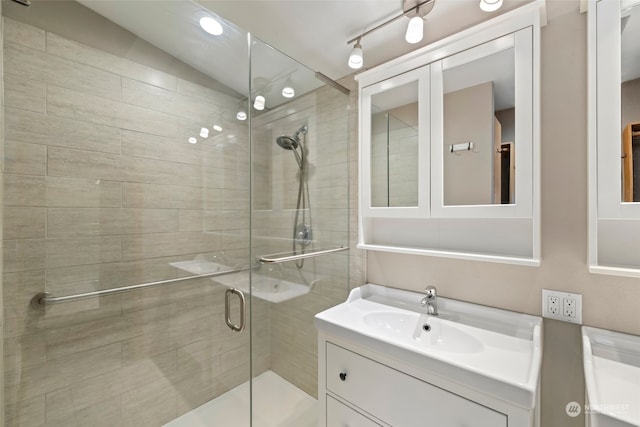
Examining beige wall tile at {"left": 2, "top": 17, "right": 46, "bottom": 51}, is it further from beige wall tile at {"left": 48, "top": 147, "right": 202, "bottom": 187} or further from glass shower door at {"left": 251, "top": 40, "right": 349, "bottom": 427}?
glass shower door at {"left": 251, "top": 40, "right": 349, "bottom": 427}

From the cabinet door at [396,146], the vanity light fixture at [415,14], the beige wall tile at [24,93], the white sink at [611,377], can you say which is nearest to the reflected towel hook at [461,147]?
the cabinet door at [396,146]

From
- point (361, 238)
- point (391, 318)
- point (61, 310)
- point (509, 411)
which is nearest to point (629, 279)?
point (509, 411)

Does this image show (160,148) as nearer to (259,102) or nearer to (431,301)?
(259,102)

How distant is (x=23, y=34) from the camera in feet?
3.67

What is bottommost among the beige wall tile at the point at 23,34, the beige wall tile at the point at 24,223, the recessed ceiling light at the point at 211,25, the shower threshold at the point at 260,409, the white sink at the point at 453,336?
the shower threshold at the point at 260,409

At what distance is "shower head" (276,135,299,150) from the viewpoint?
1.55 meters

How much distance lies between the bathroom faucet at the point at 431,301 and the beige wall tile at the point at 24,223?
1.84 m

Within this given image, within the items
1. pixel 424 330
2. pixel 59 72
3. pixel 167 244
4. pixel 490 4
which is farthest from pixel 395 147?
pixel 59 72

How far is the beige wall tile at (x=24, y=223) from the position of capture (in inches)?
43.4

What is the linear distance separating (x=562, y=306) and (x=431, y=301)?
50 cm

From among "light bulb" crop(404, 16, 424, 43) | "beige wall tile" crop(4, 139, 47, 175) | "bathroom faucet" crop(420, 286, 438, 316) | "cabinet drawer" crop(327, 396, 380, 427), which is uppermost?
"light bulb" crop(404, 16, 424, 43)

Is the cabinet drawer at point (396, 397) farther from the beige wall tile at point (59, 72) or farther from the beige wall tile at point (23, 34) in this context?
the beige wall tile at point (23, 34)

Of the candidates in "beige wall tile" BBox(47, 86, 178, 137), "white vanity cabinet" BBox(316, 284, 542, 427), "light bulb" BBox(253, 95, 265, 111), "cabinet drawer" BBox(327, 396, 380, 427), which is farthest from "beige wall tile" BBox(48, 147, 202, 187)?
"cabinet drawer" BBox(327, 396, 380, 427)

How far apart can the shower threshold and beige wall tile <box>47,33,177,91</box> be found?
→ 1.86m
